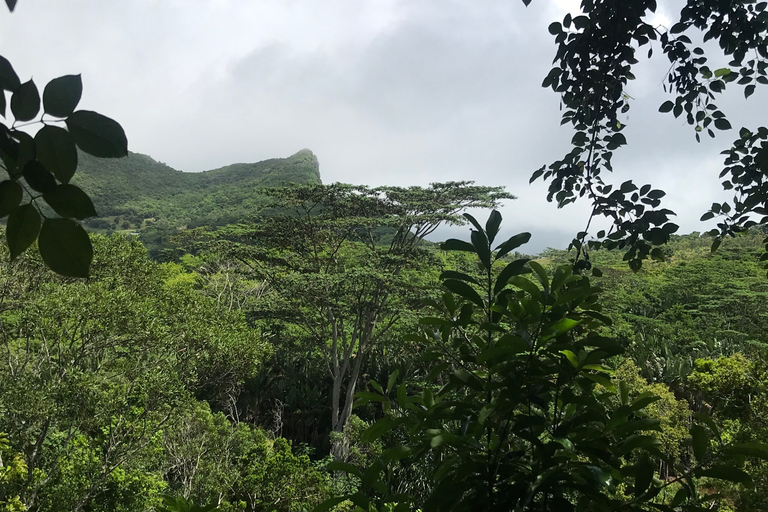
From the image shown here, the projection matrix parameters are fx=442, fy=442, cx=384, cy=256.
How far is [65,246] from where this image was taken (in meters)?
0.39

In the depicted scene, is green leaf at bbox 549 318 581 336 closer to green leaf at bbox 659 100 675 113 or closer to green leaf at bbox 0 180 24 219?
green leaf at bbox 0 180 24 219

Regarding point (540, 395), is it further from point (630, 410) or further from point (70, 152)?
point (70, 152)

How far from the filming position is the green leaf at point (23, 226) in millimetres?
373

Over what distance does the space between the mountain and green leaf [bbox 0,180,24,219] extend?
3251cm

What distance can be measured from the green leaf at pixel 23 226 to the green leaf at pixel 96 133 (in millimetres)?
71

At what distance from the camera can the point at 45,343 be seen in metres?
5.51

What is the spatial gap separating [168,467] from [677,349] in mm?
14064

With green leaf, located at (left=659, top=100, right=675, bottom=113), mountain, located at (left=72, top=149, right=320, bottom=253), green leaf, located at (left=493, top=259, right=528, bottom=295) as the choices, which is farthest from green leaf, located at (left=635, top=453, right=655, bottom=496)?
mountain, located at (left=72, top=149, right=320, bottom=253)

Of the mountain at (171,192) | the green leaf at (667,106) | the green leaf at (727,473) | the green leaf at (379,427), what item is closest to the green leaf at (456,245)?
the green leaf at (379,427)

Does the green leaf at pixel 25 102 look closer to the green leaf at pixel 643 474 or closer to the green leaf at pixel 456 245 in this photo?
the green leaf at pixel 456 245

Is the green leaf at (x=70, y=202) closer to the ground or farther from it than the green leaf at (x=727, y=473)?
farther from it

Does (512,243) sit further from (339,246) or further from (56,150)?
(339,246)

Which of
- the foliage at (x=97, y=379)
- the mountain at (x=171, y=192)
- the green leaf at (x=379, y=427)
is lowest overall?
the foliage at (x=97, y=379)

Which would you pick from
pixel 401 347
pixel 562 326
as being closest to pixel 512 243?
pixel 562 326
